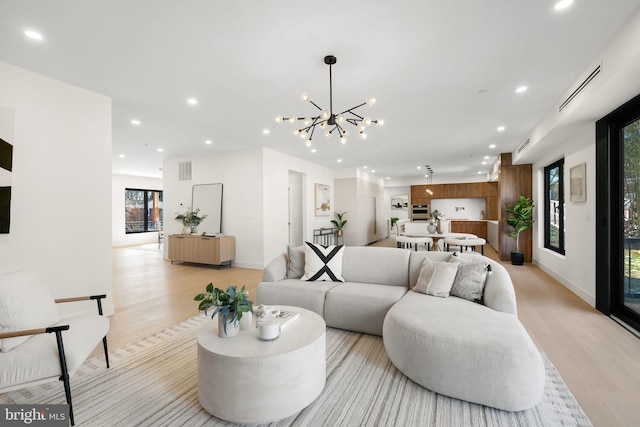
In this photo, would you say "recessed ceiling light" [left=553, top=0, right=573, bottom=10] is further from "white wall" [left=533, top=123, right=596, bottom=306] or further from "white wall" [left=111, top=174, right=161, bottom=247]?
"white wall" [left=111, top=174, right=161, bottom=247]

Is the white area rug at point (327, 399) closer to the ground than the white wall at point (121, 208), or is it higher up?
closer to the ground

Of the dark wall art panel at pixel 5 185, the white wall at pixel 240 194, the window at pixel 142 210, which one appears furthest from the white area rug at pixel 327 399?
the window at pixel 142 210

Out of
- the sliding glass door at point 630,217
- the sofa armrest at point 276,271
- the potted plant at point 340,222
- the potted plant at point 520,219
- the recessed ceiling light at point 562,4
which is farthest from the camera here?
the potted plant at point 340,222

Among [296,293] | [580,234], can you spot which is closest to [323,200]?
[296,293]

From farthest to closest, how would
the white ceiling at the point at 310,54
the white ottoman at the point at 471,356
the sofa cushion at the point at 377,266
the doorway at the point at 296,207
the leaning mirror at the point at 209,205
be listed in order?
1. the doorway at the point at 296,207
2. the leaning mirror at the point at 209,205
3. the sofa cushion at the point at 377,266
4. the white ceiling at the point at 310,54
5. the white ottoman at the point at 471,356

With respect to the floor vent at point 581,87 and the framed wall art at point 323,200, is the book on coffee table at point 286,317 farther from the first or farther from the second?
the framed wall art at point 323,200

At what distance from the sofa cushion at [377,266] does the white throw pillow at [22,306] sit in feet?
8.71

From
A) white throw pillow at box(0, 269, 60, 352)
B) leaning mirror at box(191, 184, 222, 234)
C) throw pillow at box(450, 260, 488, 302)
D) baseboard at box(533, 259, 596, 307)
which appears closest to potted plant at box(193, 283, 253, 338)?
white throw pillow at box(0, 269, 60, 352)

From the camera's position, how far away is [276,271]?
349cm

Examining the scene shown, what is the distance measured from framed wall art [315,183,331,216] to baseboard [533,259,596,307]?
5.55m

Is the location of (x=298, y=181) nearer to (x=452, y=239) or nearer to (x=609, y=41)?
(x=452, y=239)

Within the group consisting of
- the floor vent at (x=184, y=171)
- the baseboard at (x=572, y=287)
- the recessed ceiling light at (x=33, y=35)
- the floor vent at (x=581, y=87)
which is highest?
the recessed ceiling light at (x=33, y=35)

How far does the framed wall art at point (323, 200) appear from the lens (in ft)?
28.5

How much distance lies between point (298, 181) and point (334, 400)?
22.1 ft
